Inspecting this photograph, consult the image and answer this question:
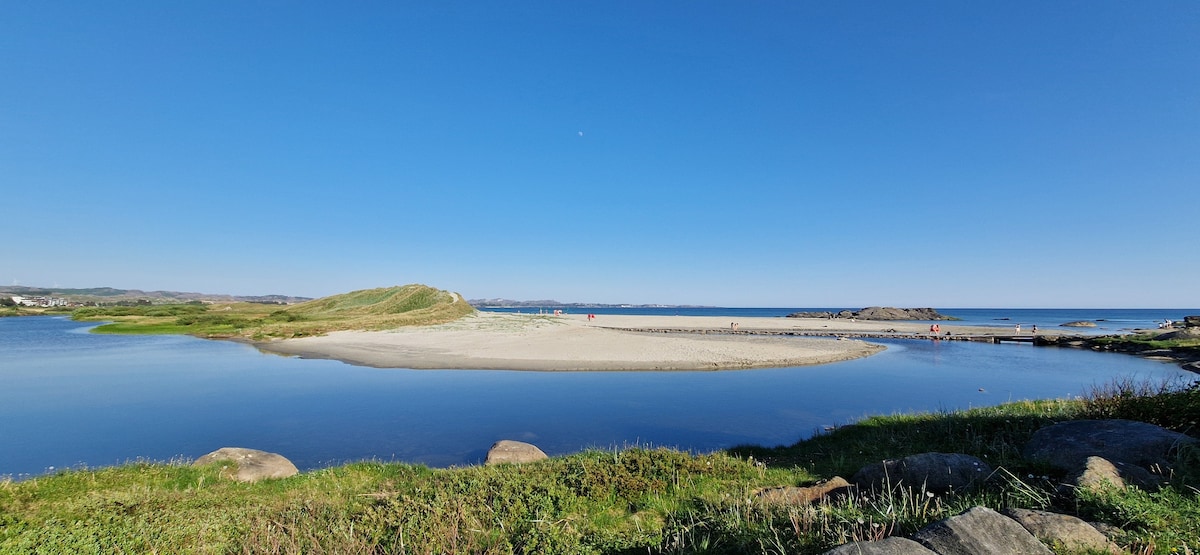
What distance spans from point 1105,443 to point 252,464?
16252mm

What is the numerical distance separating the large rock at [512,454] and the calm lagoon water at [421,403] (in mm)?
1563

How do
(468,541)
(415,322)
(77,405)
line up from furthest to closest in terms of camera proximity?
(415,322) → (77,405) → (468,541)

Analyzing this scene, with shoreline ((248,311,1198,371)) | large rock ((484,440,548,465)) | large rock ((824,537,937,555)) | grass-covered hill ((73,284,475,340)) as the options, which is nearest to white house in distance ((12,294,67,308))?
grass-covered hill ((73,284,475,340))

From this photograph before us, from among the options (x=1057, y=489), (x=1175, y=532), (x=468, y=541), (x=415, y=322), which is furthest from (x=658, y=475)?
(x=415, y=322)

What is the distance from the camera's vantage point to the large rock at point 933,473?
7.08 metres

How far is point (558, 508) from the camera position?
7.29 meters

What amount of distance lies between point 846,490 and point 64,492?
40.7 ft

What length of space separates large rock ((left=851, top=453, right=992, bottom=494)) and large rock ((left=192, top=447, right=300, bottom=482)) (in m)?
11.7

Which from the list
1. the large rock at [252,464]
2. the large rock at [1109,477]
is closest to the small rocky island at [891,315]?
the large rock at [1109,477]

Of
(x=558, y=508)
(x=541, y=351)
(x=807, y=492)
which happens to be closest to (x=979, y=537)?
(x=807, y=492)

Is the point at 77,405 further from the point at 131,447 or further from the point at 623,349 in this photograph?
the point at 623,349

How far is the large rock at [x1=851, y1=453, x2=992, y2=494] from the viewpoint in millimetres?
7077

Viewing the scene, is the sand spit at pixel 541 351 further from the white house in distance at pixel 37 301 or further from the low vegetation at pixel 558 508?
the white house in distance at pixel 37 301

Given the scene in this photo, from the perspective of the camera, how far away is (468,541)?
5273 mm
